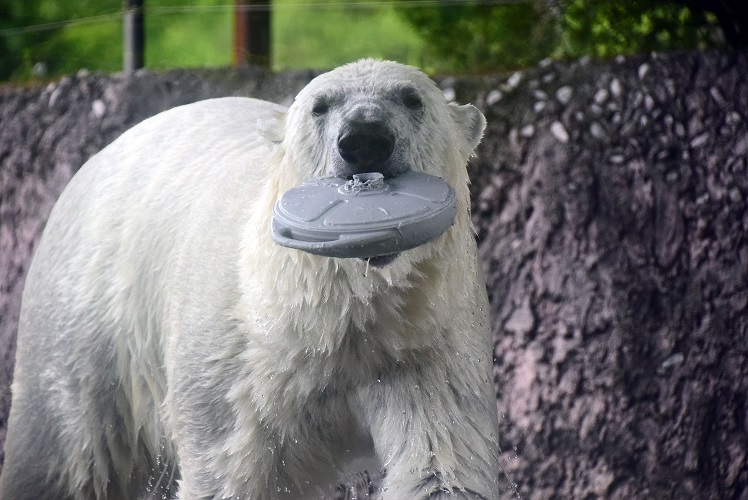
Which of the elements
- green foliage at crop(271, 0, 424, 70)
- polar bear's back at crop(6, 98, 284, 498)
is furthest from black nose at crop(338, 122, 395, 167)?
green foliage at crop(271, 0, 424, 70)

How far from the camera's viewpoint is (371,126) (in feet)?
6.60

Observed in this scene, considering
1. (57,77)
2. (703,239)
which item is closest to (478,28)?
(703,239)

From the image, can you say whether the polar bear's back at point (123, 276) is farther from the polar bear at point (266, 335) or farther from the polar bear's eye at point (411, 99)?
the polar bear's eye at point (411, 99)

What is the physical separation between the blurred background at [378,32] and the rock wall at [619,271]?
1.18ft

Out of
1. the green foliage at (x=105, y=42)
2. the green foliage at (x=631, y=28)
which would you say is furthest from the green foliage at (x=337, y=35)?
the green foliage at (x=631, y=28)

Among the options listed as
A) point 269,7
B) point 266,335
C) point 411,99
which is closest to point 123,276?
point 266,335

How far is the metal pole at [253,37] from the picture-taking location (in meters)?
4.65

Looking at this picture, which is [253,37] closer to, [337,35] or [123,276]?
[337,35]

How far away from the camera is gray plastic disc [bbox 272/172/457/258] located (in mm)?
1952

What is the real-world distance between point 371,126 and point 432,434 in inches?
26.2

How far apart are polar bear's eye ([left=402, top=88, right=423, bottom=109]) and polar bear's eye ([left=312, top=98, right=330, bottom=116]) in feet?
0.50

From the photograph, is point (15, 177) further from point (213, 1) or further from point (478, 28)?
point (478, 28)

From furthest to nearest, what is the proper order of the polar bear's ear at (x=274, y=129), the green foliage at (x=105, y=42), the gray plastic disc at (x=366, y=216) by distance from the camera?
the green foliage at (x=105, y=42), the polar bear's ear at (x=274, y=129), the gray plastic disc at (x=366, y=216)

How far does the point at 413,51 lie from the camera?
4664 millimetres
